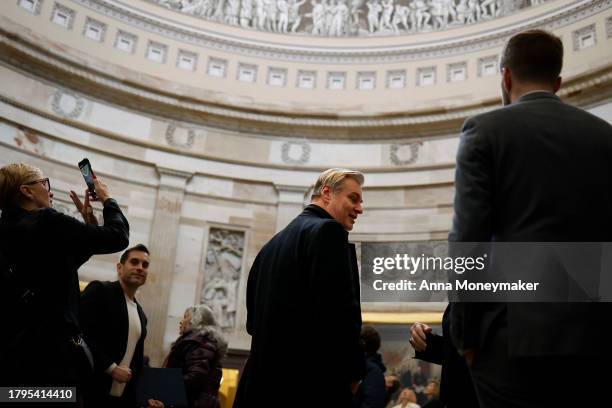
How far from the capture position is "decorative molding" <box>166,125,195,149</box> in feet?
47.2

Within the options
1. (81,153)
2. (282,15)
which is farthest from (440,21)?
(81,153)

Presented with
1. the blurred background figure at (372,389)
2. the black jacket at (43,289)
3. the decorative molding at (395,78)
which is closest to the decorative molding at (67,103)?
the decorative molding at (395,78)

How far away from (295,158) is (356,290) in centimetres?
1166

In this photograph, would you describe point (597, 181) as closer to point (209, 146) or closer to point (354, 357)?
point (354, 357)

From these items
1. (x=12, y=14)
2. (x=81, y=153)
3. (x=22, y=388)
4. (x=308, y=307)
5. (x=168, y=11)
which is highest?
(x=168, y=11)

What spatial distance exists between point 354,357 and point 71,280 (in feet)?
5.66

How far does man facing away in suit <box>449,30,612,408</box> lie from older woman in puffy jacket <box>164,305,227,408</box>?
3149 millimetres

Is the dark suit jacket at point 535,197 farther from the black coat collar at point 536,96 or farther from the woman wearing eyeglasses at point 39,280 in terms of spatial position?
the woman wearing eyeglasses at point 39,280

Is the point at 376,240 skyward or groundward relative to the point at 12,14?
groundward

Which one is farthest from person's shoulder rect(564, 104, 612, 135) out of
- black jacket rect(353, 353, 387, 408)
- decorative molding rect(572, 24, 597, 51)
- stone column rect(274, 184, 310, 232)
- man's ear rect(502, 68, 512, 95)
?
decorative molding rect(572, 24, 597, 51)

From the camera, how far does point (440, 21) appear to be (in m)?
15.7

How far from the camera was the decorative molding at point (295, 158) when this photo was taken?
1488 cm

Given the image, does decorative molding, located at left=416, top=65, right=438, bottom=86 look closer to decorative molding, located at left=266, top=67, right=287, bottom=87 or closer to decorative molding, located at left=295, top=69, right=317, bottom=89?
decorative molding, located at left=295, top=69, right=317, bottom=89

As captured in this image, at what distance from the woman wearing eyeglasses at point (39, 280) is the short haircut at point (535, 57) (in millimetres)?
2460
